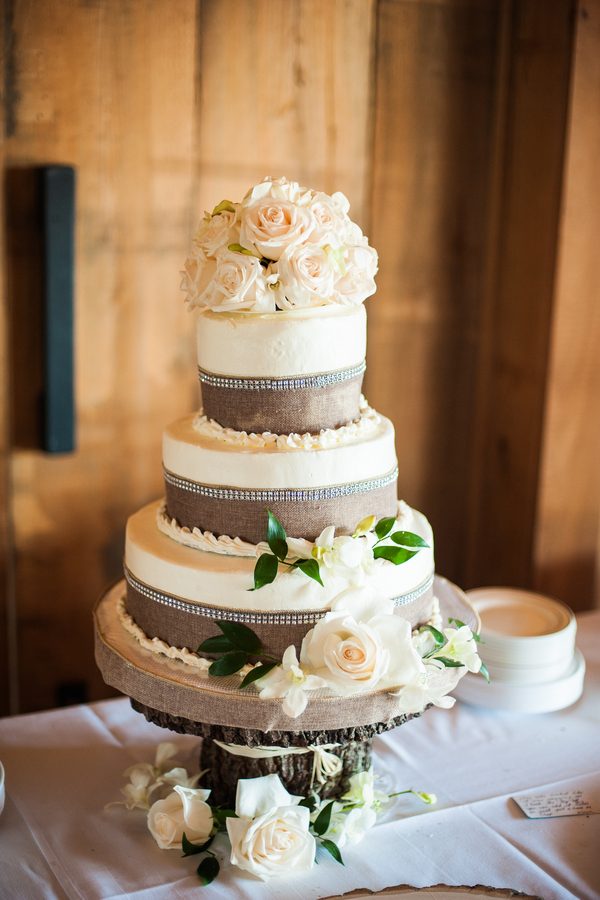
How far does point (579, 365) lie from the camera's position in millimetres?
2732

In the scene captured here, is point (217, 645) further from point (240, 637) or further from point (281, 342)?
point (281, 342)

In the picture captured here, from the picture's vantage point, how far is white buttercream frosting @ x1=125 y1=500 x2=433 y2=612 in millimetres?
1413

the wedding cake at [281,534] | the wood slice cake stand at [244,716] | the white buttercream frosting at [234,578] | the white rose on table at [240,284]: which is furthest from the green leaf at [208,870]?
the white rose on table at [240,284]

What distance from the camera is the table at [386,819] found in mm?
1471

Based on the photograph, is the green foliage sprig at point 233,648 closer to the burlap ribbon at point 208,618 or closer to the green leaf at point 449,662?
the burlap ribbon at point 208,618

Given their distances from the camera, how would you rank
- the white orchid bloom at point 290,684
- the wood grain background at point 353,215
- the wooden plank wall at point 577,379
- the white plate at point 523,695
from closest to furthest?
the white orchid bloom at point 290,684
the white plate at point 523,695
the wood grain background at point 353,215
the wooden plank wall at point 577,379

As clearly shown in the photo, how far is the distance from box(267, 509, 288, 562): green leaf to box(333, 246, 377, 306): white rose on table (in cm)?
40

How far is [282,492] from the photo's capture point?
144cm

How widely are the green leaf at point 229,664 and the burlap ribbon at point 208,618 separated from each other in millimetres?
49

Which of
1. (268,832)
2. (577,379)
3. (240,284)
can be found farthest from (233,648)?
(577,379)

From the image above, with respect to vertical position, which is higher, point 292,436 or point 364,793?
point 292,436

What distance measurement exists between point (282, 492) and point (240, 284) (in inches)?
14.0

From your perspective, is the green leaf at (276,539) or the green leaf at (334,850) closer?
the green leaf at (276,539)

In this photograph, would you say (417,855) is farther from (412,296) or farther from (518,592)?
(412,296)
